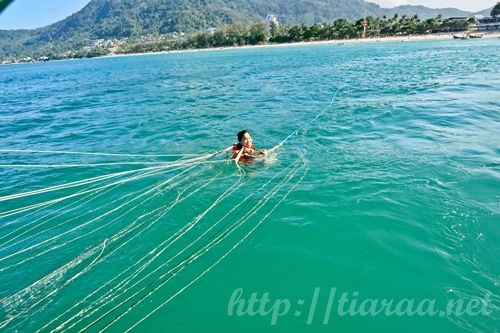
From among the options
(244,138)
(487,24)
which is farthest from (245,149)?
(487,24)

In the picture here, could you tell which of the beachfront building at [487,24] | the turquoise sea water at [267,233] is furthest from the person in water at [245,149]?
the beachfront building at [487,24]

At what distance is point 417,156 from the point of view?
1223cm

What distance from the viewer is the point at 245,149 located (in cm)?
1272

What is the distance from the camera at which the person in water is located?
1257cm

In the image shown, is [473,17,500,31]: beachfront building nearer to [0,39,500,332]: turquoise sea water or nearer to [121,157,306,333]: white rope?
[0,39,500,332]: turquoise sea water

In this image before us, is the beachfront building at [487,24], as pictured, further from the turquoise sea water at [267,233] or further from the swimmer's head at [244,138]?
the swimmer's head at [244,138]

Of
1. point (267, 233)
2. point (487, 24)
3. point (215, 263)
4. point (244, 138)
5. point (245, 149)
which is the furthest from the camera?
point (487, 24)

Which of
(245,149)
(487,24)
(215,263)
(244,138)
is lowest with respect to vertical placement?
(215,263)

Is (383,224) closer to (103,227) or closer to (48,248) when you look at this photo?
(103,227)

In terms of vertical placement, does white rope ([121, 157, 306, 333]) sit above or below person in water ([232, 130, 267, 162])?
below

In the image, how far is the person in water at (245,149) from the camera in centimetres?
1257

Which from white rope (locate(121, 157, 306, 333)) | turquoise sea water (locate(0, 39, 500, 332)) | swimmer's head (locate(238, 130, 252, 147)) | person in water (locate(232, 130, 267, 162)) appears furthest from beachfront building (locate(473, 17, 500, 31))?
white rope (locate(121, 157, 306, 333))

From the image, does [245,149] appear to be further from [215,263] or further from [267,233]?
[215,263]

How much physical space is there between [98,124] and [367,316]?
20.5m
